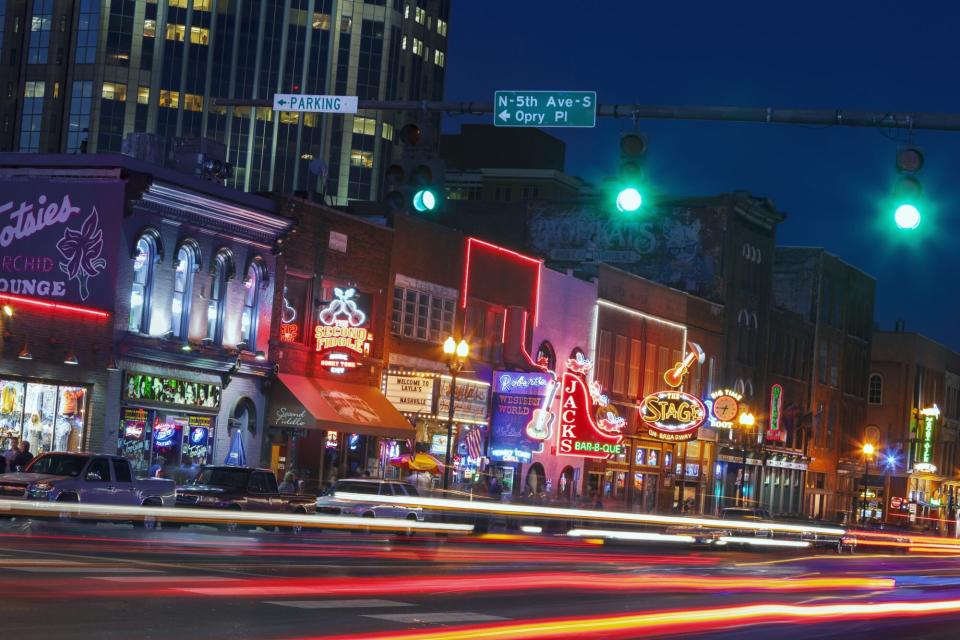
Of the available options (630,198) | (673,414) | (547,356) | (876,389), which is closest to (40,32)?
(876,389)

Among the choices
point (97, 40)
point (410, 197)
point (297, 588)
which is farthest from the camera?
point (97, 40)

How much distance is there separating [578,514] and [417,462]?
514 centimetres

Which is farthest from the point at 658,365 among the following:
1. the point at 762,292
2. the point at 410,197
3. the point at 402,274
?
the point at 410,197

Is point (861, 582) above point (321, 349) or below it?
below

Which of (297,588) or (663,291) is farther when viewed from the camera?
(663,291)

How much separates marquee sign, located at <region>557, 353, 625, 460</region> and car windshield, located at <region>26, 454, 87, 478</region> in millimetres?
26348

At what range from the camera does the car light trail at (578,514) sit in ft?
123

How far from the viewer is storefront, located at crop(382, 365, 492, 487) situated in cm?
4706

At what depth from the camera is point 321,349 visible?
43.6 metres

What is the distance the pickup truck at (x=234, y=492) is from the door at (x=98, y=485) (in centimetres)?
300

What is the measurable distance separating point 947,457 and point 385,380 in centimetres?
7193

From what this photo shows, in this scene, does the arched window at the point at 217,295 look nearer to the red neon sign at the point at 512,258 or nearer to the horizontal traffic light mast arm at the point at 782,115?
the red neon sign at the point at 512,258

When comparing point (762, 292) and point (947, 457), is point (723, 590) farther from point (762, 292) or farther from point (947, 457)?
point (947, 457)

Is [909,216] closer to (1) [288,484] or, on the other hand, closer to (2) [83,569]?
(2) [83,569]
